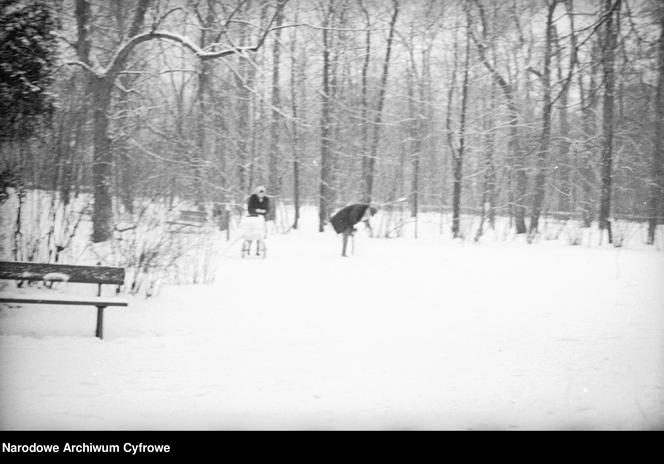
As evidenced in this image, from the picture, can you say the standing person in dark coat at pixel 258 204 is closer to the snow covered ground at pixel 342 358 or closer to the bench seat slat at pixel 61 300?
the snow covered ground at pixel 342 358

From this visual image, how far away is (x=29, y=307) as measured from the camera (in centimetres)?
622

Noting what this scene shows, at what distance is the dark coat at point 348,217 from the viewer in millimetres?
13953

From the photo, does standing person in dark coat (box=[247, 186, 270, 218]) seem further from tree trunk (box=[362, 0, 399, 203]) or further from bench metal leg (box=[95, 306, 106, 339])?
tree trunk (box=[362, 0, 399, 203])

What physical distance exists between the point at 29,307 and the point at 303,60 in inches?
660

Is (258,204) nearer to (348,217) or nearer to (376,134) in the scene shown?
(348,217)

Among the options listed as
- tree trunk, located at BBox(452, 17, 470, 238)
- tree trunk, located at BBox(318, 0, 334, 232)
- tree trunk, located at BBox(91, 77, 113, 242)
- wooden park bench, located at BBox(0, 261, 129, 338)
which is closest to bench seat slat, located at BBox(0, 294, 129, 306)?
wooden park bench, located at BBox(0, 261, 129, 338)

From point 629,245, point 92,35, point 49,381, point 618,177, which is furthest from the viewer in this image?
point 618,177

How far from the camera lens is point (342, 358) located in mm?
5285

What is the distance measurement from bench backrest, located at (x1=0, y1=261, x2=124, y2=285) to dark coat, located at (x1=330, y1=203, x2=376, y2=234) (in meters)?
8.25

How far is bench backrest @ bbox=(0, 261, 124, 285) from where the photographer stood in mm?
5934

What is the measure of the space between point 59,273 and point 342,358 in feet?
13.0

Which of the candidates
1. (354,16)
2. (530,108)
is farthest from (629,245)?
(354,16)

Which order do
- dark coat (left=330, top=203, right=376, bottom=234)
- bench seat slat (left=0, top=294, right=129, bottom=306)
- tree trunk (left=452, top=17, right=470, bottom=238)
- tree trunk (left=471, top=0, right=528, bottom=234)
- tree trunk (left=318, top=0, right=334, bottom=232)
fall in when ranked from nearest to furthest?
bench seat slat (left=0, top=294, right=129, bottom=306), dark coat (left=330, top=203, right=376, bottom=234), tree trunk (left=471, top=0, right=528, bottom=234), tree trunk (left=452, top=17, right=470, bottom=238), tree trunk (left=318, top=0, right=334, bottom=232)

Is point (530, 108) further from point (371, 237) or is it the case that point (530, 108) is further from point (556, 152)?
→ point (371, 237)
